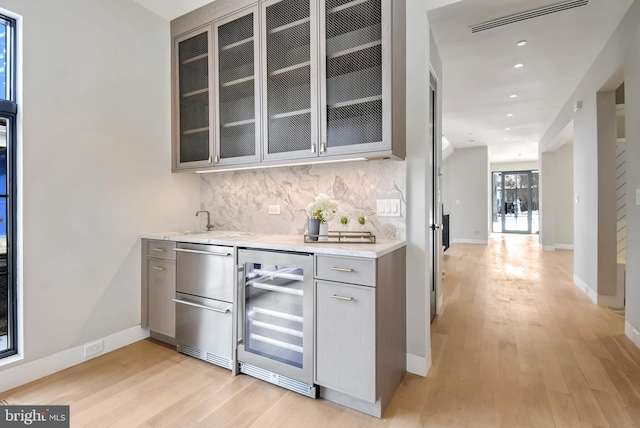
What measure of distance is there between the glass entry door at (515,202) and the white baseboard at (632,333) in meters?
9.85

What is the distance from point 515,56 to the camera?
3719 mm

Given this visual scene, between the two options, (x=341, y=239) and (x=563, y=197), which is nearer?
(x=341, y=239)

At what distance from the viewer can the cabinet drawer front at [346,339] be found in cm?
173

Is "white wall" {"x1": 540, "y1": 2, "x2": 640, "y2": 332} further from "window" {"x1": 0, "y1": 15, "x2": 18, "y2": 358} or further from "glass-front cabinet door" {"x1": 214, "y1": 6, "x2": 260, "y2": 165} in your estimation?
"window" {"x1": 0, "y1": 15, "x2": 18, "y2": 358}

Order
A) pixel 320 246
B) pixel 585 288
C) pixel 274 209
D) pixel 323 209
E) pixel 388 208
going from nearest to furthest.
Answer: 1. pixel 320 246
2. pixel 323 209
3. pixel 388 208
4. pixel 274 209
5. pixel 585 288

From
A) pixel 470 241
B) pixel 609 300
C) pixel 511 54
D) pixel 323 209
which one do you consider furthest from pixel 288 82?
pixel 470 241

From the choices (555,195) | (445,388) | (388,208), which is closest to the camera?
(445,388)

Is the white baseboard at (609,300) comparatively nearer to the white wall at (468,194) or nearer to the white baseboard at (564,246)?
the white baseboard at (564,246)

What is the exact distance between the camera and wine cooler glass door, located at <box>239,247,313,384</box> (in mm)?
1946

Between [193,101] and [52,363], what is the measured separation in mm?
2333

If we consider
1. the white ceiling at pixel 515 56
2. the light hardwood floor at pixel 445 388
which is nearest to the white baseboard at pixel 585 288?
the light hardwood floor at pixel 445 388

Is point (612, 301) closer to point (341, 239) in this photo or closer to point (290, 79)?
point (341, 239)

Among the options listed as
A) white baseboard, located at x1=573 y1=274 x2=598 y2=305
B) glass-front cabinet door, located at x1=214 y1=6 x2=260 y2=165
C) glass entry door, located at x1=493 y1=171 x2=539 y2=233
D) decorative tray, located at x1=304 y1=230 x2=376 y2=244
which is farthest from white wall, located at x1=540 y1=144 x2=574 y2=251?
glass-front cabinet door, located at x1=214 y1=6 x2=260 y2=165

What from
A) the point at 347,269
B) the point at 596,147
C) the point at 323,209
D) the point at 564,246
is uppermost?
the point at 596,147
